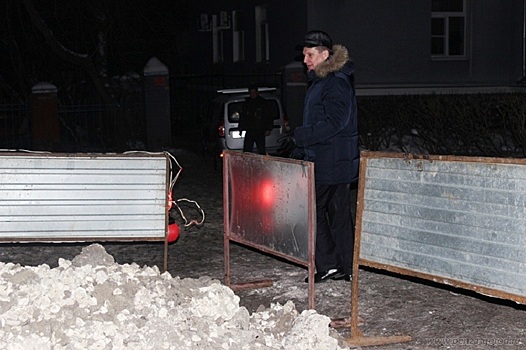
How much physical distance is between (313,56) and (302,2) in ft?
54.2

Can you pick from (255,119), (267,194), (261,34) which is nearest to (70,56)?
(261,34)

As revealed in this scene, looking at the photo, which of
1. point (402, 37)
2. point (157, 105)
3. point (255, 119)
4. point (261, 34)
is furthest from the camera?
point (261, 34)

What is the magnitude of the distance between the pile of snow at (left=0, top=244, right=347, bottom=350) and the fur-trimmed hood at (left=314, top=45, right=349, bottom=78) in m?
2.40

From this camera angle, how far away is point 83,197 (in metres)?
7.51

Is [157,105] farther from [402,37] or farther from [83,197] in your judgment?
[83,197]

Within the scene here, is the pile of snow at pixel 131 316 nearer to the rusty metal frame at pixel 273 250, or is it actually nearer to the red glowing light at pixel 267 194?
the rusty metal frame at pixel 273 250

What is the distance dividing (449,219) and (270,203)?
179 cm

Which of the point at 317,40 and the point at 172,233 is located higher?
the point at 317,40

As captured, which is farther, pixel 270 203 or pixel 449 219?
pixel 270 203

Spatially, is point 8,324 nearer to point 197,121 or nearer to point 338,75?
point 338,75

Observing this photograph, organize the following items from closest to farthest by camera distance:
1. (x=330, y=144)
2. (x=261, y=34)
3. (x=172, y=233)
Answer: (x=330, y=144) → (x=172, y=233) → (x=261, y=34)

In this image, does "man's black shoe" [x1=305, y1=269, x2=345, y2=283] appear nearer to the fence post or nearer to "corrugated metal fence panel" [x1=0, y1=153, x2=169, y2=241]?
"corrugated metal fence panel" [x1=0, y1=153, x2=169, y2=241]

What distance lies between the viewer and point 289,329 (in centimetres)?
558

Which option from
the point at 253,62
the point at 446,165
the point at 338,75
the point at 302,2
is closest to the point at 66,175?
the point at 338,75
